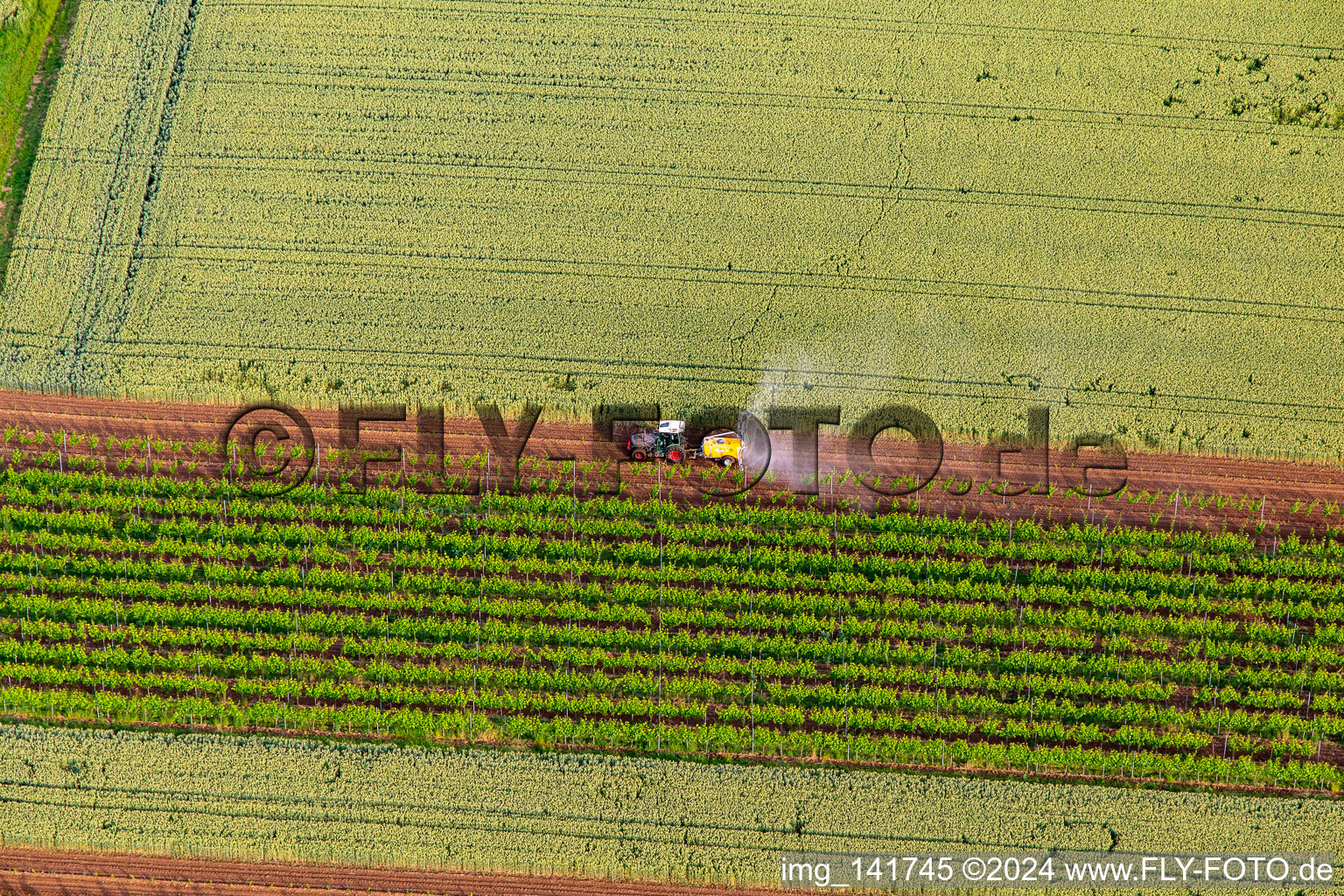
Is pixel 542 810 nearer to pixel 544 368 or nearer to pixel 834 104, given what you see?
pixel 544 368

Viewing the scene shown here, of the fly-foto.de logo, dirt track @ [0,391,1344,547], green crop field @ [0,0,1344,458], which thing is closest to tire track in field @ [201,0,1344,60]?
green crop field @ [0,0,1344,458]

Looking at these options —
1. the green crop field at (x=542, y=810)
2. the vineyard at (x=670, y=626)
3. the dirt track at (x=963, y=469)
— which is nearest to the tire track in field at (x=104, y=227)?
the dirt track at (x=963, y=469)

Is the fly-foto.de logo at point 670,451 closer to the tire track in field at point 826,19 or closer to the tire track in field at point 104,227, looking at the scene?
the tire track in field at point 104,227

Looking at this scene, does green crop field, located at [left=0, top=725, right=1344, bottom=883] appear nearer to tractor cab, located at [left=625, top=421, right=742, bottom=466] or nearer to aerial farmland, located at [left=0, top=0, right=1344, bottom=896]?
aerial farmland, located at [left=0, top=0, right=1344, bottom=896]

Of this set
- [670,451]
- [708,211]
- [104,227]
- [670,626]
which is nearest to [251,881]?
[670,626]

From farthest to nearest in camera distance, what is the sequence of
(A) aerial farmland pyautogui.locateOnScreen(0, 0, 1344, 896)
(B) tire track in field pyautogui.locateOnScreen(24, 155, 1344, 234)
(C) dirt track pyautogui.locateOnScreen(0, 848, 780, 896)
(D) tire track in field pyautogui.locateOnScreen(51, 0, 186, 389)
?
(B) tire track in field pyautogui.locateOnScreen(24, 155, 1344, 234) → (D) tire track in field pyautogui.locateOnScreen(51, 0, 186, 389) → (A) aerial farmland pyautogui.locateOnScreen(0, 0, 1344, 896) → (C) dirt track pyautogui.locateOnScreen(0, 848, 780, 896)

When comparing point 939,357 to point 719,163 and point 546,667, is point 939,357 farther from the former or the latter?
point 546,667

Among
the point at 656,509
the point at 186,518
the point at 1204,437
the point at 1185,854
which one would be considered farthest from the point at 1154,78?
the point at 186,518
